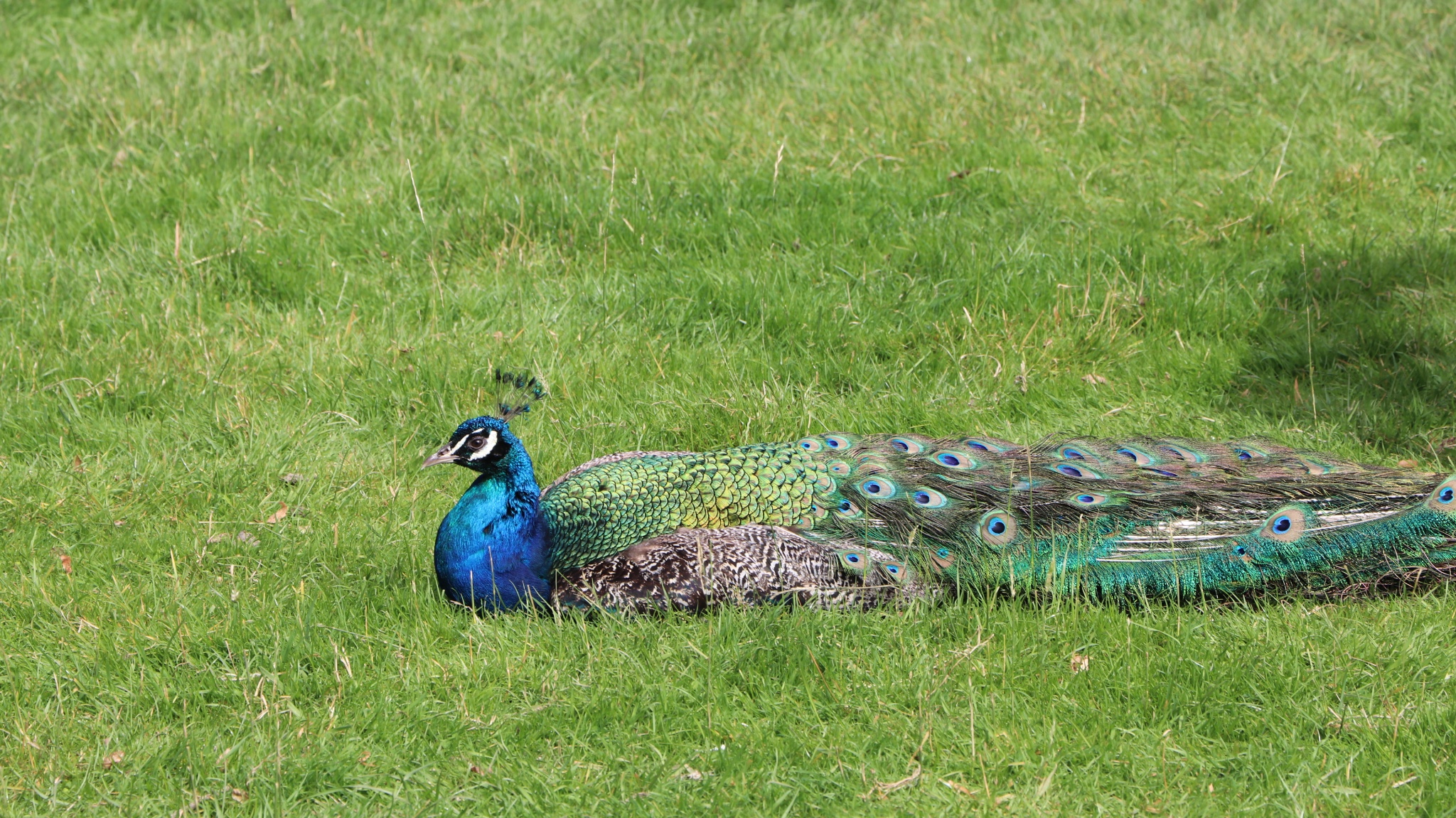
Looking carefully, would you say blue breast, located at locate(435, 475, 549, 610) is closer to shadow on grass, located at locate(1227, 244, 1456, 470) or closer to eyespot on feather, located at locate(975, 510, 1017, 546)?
eyespot on feather, located at locate(975, 510, 1017, 546)

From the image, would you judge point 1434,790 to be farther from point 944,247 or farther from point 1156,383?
point 944,247

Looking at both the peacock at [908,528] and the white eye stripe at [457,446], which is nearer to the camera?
the peacock at [908,528]

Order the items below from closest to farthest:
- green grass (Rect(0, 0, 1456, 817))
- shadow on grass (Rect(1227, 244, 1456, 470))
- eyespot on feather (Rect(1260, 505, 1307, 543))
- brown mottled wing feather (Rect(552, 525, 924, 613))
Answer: green grass (Rect(0, 0, 1456, 817))
brown mottled wing feather (Rect(552, 525, 924, 613))
eyespot on feather (Rect(1260, 505, 1307, 543))
shadow on grass (Rect(1227, 244, 1456, 470))

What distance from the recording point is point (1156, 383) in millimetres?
5945

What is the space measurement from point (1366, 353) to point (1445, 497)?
6.24 feet

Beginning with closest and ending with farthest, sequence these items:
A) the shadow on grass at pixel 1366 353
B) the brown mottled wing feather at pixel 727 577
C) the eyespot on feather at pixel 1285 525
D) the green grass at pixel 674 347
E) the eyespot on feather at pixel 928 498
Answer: the green grass at pixel 674 347, the brown mottled wing feather at pixel 727 577, the eyespot on feather at pixel 1285 525, the eyespot on feather at pixel 928 498, the shadow on grass at pixel 1366 353

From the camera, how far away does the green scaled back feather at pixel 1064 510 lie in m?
4.30

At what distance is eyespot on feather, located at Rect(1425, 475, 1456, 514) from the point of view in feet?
14.1

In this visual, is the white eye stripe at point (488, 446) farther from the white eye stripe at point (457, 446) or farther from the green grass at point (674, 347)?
the green grass at point (674, 347)

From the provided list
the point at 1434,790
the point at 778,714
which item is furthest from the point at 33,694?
the point at 1434,790

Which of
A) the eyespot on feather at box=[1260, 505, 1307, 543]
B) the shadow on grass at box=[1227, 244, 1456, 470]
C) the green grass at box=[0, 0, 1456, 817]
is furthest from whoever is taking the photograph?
the shadow on grass at box=[1227, 244, 1456, 470]

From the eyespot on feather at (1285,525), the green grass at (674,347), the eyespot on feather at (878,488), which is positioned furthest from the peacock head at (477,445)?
the eyespot on feather at (1285,525)

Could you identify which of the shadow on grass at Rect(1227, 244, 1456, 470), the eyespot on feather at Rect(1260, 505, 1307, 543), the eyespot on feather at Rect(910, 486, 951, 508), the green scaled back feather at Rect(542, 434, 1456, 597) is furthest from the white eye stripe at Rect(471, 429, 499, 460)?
the shadow on grass at Rect(1227, 244, 1456, 470)

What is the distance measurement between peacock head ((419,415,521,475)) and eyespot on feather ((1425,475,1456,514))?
302cm
